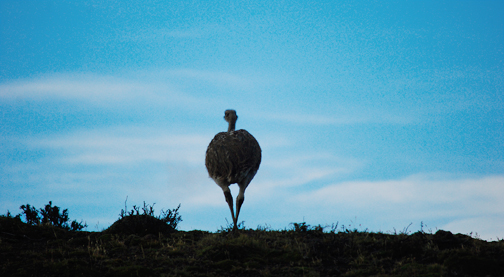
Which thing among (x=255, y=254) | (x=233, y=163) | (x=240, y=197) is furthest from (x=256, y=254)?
(x=233, y=163)

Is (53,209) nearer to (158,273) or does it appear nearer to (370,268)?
(158,273)

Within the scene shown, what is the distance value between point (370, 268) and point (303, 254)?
1.71 metres

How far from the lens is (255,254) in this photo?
11359mm

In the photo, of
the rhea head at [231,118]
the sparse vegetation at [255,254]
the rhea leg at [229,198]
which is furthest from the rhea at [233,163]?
the rhea head at [231,118]

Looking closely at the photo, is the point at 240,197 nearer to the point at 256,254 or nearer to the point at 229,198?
the point at 229,198

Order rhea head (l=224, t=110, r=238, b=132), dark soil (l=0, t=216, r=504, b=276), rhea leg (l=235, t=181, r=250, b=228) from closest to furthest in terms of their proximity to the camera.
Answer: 1. dark soil (l=0, t=216, r=504, b=276)
2. rhea leg (l=235, t=181, r=250, b=228)
3. rhea head (l=224, t=110, r=238, b=132)

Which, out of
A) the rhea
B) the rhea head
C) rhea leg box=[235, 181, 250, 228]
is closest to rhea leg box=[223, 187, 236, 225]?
the rhea

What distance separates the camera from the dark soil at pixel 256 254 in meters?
10.2

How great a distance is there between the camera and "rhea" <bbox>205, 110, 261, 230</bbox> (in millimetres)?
14000

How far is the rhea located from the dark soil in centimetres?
123

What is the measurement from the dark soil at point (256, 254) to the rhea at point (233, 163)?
1230 millimetres

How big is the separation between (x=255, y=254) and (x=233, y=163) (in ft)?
10.9

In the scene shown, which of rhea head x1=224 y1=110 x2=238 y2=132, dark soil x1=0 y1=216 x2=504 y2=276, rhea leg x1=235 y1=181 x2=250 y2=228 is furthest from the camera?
rhea head x1=224 y1=110 x2=238 y2=132

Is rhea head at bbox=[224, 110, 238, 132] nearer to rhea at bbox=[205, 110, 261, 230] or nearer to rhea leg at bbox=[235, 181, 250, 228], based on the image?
rhea at bbox=[205, 110, 261, 230]
